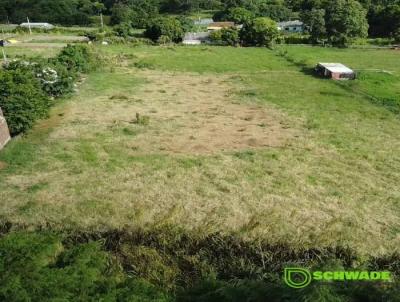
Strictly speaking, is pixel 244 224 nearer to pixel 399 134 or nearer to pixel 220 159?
pixel 220 159

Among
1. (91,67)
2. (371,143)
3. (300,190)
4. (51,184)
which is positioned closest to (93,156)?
(51,184)

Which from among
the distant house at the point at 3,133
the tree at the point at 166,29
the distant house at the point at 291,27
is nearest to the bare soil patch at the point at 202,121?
the distant house at the point at 3,133

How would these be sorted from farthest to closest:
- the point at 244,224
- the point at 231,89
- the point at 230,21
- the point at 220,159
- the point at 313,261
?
1. the point at 230,21
2. the point at 231,89
3. the point at 220,159
4. the point at 244,224
5. the point at 313,261

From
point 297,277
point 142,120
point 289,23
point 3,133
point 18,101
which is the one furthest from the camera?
point 289,23

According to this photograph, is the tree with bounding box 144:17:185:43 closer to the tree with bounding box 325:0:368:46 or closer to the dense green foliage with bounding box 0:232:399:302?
the tree with bounding box 325:0:368:46

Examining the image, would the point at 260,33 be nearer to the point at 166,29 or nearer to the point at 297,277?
the point at 166,29

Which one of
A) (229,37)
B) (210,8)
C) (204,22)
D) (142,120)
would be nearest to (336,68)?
(142,120)

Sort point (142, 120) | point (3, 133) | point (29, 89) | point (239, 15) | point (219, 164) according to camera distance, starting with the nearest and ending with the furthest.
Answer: point (219, 164) → point (3, 133) → point (29, 89) → point (142, 120) → point (239, 15)
